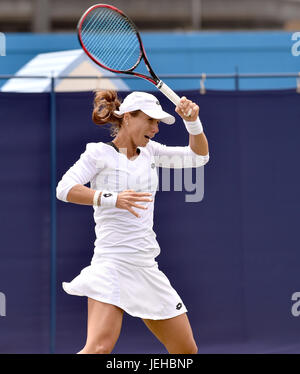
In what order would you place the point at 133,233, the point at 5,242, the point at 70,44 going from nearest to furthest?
the point at 133,233 < the point at 5,242 < the point at 70,44

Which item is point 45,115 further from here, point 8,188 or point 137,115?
point 137,115

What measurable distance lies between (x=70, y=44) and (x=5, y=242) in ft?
9.04

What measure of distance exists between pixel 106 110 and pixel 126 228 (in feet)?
2.10

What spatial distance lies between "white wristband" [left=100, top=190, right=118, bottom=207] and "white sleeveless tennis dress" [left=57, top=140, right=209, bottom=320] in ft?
0.57

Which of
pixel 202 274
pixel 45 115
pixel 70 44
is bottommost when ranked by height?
pixel 202 274

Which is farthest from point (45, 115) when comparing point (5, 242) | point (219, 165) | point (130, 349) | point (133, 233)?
point (133, 233)

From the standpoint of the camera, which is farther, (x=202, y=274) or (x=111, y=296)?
(x=202, y=274)

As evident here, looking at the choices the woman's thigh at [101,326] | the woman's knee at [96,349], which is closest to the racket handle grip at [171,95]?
the woman's thigh at [101,326]

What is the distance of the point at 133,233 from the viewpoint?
4.12 m

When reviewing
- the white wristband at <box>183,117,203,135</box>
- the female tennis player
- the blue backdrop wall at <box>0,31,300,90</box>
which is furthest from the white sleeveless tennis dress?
the blue backdrop wall at <box>0,31,300,90</box>

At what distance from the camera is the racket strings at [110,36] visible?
4707 millimetres

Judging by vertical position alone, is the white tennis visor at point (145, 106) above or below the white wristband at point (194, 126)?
above

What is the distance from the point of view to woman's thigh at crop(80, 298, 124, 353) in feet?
12.7

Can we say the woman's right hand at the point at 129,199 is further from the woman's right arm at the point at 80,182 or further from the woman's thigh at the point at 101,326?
the woman's thigh at the point at 101,326
